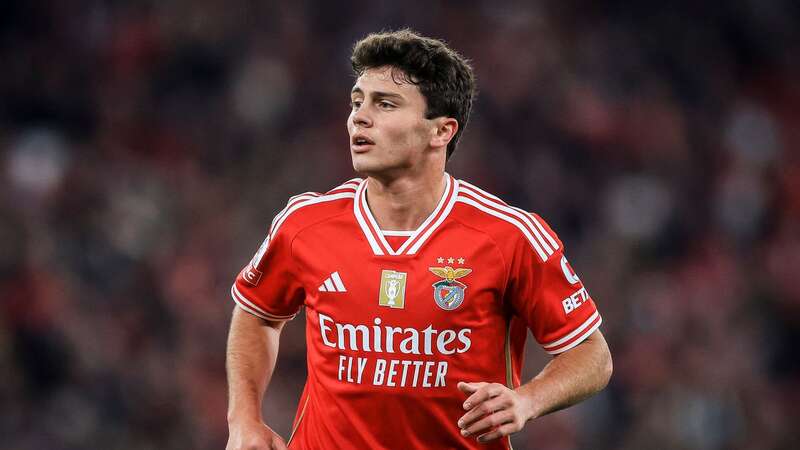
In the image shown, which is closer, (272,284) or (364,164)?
(364,164)

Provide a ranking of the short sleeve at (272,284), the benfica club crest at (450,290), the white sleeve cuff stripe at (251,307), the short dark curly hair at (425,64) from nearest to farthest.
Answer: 1. the benfica club crest at (450,290)
2. the short dark curly hair at (425,64)
3. the short sleeve at (272,284)
4. the white sleeve cuff stripe at (251,307)

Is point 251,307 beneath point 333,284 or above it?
beneath

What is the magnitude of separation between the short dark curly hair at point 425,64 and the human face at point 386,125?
31mm

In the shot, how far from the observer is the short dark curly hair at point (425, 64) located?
4.20 metres

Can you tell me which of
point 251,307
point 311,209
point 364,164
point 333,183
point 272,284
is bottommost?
point 333,183

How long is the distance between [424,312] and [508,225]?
17.0 inches

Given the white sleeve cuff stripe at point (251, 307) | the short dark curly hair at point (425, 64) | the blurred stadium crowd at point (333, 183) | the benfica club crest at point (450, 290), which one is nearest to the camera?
the benfica club crest at point (450, 290)

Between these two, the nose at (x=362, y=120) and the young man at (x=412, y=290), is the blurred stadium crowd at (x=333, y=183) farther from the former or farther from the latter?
the nose at (x=362, y=120)

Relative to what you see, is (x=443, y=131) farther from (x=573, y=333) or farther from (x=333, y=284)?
(x=573, y=333)

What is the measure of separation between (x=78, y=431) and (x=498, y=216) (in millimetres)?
5719

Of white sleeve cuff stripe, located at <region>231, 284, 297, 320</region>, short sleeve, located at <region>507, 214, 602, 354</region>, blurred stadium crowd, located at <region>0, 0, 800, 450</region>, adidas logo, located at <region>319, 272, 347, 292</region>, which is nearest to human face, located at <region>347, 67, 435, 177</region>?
adidas logo, located at <region>319, 272, 347, 292</region>

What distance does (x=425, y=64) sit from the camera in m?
4.21

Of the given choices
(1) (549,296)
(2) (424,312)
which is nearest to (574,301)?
(1) (549,296)

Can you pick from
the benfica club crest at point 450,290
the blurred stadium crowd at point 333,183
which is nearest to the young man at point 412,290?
the benfica club crest at point 450,290
